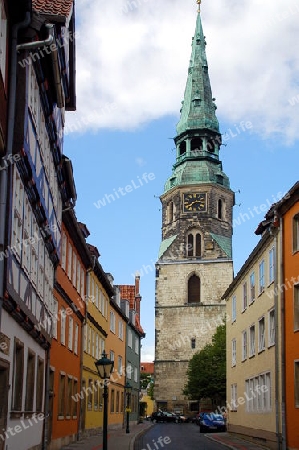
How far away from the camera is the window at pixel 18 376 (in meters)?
15.4

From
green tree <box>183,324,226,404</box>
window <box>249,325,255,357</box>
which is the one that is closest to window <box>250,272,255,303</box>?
window <box>249,325,255,357</box>

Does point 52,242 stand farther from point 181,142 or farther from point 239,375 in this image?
point 181,142

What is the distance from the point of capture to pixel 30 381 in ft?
58.0

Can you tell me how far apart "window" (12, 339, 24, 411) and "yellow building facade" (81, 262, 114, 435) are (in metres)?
18.0

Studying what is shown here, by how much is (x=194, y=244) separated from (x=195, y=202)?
231 inches

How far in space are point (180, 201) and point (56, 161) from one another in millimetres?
74770

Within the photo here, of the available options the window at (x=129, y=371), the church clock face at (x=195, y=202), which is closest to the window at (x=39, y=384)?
the window at (x=129, y=371)

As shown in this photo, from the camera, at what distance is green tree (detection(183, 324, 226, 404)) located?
73812 mm

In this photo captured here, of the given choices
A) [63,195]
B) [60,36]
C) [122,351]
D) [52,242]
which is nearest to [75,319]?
[63,195]

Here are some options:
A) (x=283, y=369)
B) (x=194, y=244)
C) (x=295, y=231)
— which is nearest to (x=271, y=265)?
(x=295, y=231)

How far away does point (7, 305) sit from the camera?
13445mm

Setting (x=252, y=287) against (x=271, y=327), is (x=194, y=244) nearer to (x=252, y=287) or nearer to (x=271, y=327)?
(x=252, y=287)

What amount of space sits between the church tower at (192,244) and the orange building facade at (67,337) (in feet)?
178

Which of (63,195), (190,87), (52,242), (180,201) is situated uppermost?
(190,87)
